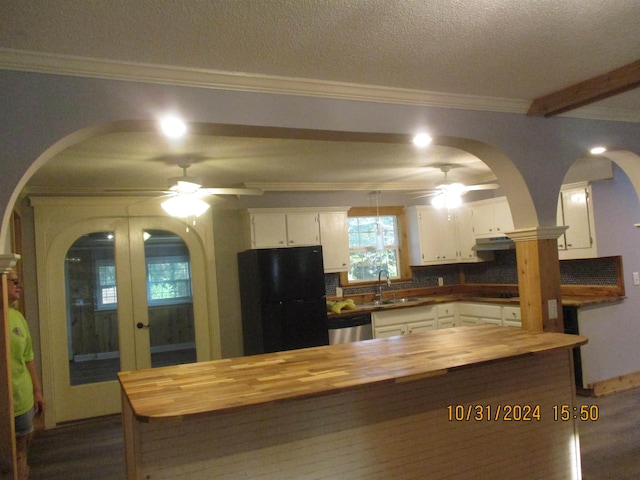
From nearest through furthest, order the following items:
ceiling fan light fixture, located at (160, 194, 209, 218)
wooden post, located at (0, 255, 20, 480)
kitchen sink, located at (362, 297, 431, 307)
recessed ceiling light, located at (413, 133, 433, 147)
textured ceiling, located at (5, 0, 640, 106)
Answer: textured ceiling, located at (5, 0, 640, 106) < wooden post, located at (0, 255, 20, 480) < recessed ceiling light, located at (413, 133, 433, 147) < ceiling fan light fixture, located at (160, 194, 209, 218) < kitchen sink, located at (362, 297, 431, 307)

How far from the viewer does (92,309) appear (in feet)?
17.2

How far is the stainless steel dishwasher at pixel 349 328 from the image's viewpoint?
5.47m

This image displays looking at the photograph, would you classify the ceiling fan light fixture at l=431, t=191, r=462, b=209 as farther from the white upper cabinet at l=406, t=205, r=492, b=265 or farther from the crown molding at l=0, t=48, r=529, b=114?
the white upper cabinet at l=406, t=205, r=492, b=265

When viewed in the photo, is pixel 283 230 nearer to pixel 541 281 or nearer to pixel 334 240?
pixel 334 240

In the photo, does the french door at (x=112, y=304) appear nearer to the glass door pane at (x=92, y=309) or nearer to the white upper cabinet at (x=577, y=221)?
the glass door pane at (x=92, y=309)

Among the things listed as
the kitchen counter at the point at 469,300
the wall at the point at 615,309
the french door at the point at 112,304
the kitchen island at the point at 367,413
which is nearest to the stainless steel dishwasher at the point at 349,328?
the kitchen counter at the point at 469,300

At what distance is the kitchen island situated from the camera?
6.48 feet

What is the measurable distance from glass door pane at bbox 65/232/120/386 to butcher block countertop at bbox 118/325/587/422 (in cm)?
308

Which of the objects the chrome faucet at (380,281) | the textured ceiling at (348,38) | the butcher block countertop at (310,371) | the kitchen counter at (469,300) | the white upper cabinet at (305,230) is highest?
the textured ceiling at (348,38)

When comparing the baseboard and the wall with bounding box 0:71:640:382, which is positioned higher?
the wall with bounding box 0:71:640:382

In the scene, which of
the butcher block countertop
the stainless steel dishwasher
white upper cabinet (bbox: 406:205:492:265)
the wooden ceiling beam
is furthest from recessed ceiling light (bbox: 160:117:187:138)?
white upper cabinet (bbox: 406:205:492:265)

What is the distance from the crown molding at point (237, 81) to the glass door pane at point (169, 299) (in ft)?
11.2

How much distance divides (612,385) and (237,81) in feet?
15.4

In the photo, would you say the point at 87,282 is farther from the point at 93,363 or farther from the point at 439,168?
the point at 439,168
